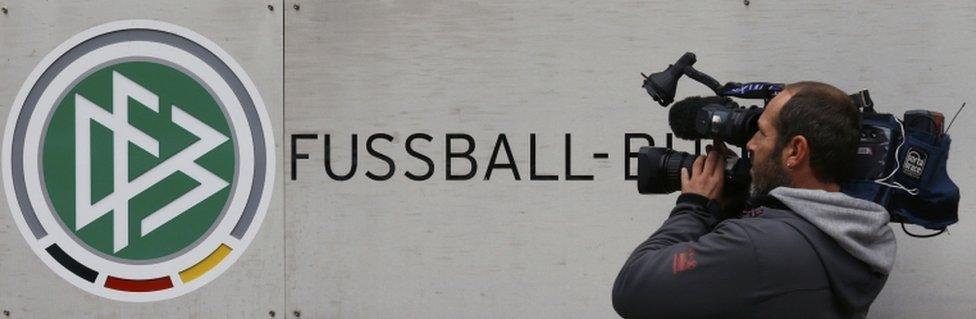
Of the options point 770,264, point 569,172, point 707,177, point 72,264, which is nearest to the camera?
point 770,264

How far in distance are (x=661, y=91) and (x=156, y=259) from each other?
112cm

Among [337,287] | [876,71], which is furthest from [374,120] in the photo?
[876,71]

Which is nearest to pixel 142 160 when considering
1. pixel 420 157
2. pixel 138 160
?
pixel 138 160

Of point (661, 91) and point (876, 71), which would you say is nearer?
point (661, 91)

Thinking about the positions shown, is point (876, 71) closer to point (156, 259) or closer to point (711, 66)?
point (711, 66)

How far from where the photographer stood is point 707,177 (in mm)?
1944

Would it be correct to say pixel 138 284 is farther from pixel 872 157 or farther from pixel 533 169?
pixel 872 157

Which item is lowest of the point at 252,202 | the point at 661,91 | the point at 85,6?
the point at 252,202

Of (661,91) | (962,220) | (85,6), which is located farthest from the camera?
(85,6)

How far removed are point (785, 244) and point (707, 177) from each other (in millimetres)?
172

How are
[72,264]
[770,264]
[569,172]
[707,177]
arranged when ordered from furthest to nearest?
[72,264] → [569,172] → [707,177] → [770,264]

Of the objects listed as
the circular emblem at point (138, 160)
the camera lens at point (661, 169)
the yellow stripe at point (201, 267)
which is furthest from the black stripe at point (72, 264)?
the camera lens at point (661, 169)

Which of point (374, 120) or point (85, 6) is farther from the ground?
point (85, 6)

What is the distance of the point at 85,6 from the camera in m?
2.73
